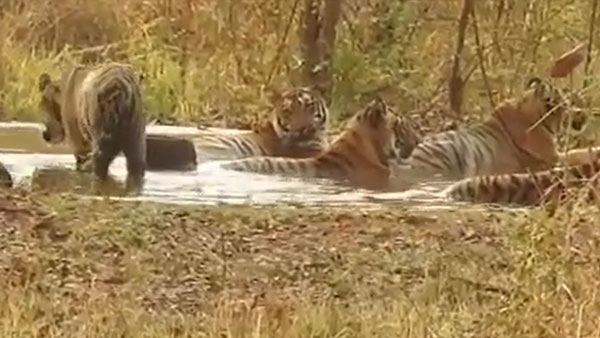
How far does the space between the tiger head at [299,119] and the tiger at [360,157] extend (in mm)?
397

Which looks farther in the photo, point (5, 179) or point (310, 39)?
point (310, 39)

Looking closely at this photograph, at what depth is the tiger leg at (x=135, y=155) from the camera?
22.6ft

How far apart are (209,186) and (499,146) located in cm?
209

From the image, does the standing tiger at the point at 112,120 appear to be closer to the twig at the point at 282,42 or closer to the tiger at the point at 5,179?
the tiger at the point at 5,179

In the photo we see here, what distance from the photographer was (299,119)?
8.59m

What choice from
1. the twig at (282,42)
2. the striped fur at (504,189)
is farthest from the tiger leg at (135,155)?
the twig at (282,42)

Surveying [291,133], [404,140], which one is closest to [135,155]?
[404,140]

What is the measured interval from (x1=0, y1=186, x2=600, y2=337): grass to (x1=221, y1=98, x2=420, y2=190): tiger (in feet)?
4.83

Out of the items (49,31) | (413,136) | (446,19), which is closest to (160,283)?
(413,136)

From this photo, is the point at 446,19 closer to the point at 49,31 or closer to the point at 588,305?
the point at 49,31

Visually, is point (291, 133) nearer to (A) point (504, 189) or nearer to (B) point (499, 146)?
(B) point (499, 146)

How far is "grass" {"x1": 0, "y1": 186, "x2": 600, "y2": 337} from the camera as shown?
13.5 ft

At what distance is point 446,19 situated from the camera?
984 centimetres

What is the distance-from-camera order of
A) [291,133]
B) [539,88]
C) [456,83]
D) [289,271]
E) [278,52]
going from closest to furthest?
[289,271], [539,88], [291,133], [456,83], [278,52]
